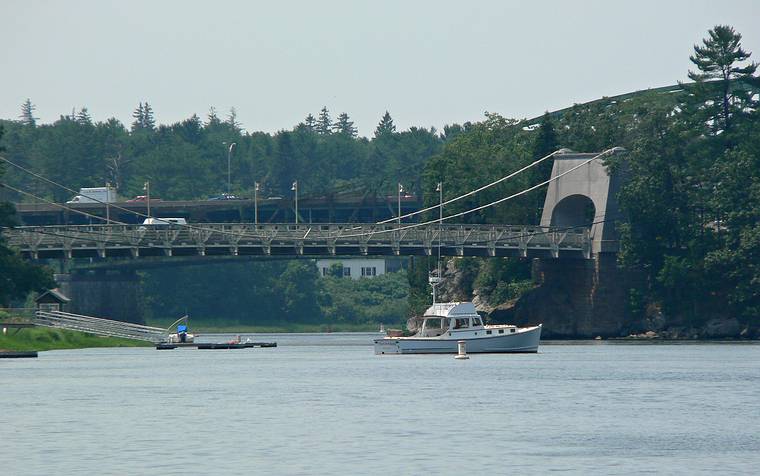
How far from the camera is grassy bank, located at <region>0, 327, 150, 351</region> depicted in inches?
4892

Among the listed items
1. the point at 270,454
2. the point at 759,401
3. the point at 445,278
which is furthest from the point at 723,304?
the point at 270,454

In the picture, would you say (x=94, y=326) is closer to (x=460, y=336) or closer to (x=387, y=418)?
(x=460, y=336)

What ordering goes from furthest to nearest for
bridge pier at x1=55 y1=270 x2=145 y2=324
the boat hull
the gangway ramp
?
bridge pier at x1=55 y1=270 x2=145 y2=324 < the gangway ramp < the boat hull

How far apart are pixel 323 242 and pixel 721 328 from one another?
36.7 m

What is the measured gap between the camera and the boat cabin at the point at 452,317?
11706cm

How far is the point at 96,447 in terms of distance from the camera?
180 feet

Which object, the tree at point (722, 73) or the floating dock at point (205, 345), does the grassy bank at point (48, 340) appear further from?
the tree at point (722, 73)

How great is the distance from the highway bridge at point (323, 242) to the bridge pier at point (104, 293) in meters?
20.1

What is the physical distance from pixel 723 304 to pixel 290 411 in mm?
84586

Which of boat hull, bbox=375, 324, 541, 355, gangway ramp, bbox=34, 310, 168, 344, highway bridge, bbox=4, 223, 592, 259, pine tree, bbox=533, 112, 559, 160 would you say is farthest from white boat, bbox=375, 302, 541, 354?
pine tree, bbox=533, 112, 559, 160

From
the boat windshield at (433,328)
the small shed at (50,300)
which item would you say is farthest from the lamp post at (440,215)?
the small shed at (50,300)

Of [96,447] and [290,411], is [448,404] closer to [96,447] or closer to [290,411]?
[290,411]

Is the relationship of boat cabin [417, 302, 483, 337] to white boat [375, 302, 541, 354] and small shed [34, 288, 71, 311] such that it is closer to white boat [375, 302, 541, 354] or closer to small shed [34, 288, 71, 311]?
white boat [375, 302, 541, 354]

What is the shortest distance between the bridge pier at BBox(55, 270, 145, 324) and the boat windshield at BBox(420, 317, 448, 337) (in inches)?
2397
